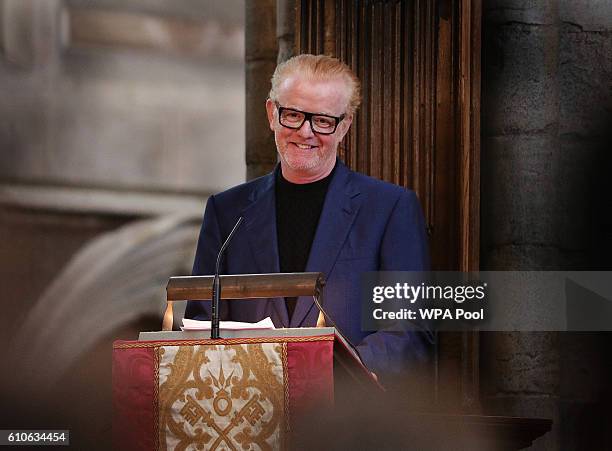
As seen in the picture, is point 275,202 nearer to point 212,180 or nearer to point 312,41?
point 312,41

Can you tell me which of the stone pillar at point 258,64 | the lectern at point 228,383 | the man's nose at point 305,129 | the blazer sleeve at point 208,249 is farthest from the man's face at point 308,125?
the stone pillar at point 258,64

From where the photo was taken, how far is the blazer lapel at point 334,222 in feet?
13.7

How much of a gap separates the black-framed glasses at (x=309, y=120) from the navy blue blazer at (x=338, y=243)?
0.26m

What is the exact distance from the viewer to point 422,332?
393 cm

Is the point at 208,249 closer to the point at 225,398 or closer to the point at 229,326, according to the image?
the point at 229,326

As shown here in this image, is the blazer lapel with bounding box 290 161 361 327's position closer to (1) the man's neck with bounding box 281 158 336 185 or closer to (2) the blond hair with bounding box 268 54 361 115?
(1) the man's neck with bounding box 281 158 336 185

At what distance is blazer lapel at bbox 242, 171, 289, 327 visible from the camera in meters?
4.19

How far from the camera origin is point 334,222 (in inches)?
166

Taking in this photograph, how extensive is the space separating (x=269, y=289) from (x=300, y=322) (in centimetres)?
81

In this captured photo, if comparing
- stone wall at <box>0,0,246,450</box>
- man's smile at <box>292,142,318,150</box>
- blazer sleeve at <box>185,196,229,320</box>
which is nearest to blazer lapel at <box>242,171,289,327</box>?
blazer sleeve at <box>185,196,229,320</box>

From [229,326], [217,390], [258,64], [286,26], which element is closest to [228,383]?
[217,390]

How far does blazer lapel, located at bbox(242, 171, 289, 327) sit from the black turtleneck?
0.08ft

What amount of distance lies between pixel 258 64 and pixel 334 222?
2413 mm

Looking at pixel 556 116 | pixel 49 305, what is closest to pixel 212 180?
pixel 49 305
